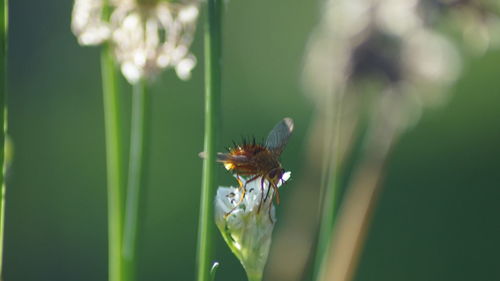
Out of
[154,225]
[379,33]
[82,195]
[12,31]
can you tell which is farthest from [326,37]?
[12,31]

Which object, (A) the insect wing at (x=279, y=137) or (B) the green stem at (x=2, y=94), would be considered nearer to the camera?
(B) the green stem at (x=2, y=94)

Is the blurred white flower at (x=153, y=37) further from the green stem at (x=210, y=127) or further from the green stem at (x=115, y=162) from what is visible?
the green stem at (x=210, y=127)

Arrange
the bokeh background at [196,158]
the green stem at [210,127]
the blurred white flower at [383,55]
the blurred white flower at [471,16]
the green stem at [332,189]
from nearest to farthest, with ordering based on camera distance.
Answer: the green stem at [210,127], the green stem at [332,189], the blurred white flower at [471,16], the blurred white flower at [383,55], the bokeh background at [196,158]

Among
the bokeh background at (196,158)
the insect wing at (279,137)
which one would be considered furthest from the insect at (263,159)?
the bokeh background at (196,158)

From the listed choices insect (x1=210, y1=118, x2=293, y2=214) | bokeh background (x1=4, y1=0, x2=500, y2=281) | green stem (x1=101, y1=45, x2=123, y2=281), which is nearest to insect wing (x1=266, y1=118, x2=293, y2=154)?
insect (x1=210, y1=118, x2=293, y2=214)

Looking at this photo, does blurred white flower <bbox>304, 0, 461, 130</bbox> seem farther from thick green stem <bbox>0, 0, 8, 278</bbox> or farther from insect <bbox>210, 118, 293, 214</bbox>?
thick green stem <bbox>0, 0, 8, 278</bbox>

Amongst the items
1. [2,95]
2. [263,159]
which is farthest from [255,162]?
[2,95]
